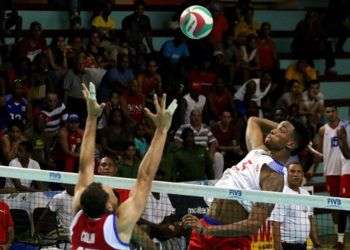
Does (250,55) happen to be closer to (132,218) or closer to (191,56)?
(191,56)

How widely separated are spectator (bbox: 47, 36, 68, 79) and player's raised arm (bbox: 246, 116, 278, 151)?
9.17 meters

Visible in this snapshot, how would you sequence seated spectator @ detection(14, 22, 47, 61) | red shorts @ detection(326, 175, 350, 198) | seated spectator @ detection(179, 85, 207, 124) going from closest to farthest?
red shorts @ detection(326, 175, 350, 198) < seated spectator @ detection(14, 22, 47, 61) < seated spectator @ detection(179, 85, 207, 124)

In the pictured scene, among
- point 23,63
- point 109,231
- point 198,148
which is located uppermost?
point 23,63

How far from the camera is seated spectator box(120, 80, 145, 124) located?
20.0 meters

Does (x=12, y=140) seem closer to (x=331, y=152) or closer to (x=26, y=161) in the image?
(x=26, y=161)

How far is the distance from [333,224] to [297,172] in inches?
221

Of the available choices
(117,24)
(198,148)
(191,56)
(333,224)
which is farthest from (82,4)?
(333,224)

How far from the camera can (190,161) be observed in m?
19.0

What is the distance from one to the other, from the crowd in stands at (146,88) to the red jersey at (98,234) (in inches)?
284

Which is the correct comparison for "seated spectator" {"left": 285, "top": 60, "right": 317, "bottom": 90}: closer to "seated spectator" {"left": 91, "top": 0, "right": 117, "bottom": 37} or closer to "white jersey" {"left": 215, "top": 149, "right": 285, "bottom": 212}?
"seated spectator" {"left": 91, "top": 0, "right": 117, "bottom": 37}

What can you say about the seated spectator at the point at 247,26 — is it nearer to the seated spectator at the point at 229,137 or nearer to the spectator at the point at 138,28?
the spectator at the point at 138,28

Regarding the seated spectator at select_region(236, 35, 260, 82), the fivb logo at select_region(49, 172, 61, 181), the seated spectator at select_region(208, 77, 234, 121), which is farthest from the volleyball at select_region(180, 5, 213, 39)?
the seated spectator at select_region(236, 35, 260, 82)

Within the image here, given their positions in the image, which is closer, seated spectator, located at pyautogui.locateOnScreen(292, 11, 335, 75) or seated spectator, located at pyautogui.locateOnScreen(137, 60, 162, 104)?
seated spectator, located at pyautogui.locateOnScreen(137, 60, 162, 104)

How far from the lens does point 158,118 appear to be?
9.12 meters
